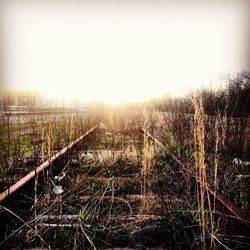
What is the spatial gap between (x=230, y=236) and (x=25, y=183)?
166 centimetres

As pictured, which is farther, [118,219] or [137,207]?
[137,207]

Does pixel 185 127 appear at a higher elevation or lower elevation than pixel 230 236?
higher

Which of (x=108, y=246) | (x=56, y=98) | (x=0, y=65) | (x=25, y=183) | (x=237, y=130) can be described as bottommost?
(x=108, y=246)

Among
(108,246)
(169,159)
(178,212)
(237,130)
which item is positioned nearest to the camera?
(108,246)

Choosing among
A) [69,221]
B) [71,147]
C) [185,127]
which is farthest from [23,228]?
[185,127]

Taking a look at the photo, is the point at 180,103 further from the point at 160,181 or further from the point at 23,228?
the point at 23,228

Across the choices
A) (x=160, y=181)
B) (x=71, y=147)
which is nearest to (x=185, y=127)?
(x=71, y=147)

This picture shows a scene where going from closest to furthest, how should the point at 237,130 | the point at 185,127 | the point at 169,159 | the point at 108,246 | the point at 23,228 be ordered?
the point at 108,246
the point at 23,228
the point at 237,130
the point at 169,159
the point at 185,127

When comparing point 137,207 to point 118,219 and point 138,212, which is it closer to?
point 138,212

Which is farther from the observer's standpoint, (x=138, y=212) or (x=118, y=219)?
(x=138, y=212)

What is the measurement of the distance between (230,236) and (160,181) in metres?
1.37

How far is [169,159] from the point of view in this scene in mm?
4422

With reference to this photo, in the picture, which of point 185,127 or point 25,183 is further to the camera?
point 185,127

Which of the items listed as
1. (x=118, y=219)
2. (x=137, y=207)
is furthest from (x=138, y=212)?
(x=118, y=219)
